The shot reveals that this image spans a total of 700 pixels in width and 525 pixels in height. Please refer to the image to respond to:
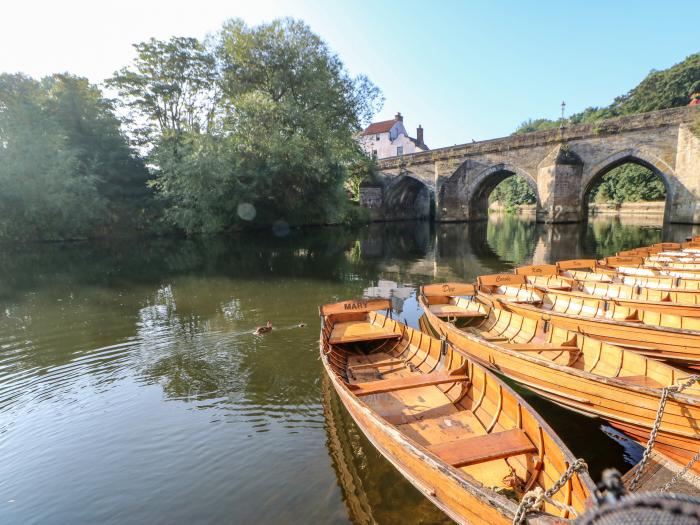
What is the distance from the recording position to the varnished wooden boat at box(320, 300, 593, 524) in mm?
3082

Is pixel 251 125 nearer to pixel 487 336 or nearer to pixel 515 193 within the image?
pixel 487 336

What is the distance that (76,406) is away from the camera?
20.8 feet

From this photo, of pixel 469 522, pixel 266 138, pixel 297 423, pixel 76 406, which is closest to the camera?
pixel 469 522

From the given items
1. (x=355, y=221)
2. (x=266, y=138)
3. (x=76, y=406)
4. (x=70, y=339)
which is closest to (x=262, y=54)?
(x=266, y=138)

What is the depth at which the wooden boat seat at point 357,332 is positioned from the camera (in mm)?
7215

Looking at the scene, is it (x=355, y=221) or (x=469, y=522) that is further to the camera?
(x=355, y=221)

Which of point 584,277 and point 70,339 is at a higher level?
point 584,277

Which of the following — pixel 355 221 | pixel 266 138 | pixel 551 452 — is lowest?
pixel 551 452

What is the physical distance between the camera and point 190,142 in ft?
94.4

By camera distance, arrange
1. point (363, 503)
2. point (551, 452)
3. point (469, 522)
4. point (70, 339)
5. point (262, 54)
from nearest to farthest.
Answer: point (469, 522), point (551, 452), point (363, 503), point (70, 339), point (262, 54)

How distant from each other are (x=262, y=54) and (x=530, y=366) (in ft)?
99.6

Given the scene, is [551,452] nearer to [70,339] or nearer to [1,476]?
[1,476]

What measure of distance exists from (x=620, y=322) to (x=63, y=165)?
30.9 meters

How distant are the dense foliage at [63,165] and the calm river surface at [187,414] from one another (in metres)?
13.9
